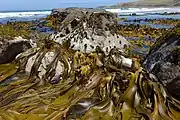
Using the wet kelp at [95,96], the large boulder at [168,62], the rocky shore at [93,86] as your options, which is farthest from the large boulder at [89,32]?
the wet kelp at [95,96]

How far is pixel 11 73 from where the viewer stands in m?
4.92

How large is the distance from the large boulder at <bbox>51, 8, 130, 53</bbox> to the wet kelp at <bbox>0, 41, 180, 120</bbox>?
73.5 inches

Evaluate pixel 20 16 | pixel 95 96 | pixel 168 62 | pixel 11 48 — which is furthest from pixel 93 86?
pixel 20 16

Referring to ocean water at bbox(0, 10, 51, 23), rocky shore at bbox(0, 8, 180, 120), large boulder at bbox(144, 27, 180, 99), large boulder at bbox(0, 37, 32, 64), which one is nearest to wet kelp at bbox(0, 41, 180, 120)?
rocky shore at bbox(0, 8, 180, 120)

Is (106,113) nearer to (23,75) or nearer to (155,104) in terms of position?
(155,104)

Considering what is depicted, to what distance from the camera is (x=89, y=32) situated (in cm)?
623

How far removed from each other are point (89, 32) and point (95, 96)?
3.21 metres

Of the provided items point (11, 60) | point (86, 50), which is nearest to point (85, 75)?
point (86, 50)

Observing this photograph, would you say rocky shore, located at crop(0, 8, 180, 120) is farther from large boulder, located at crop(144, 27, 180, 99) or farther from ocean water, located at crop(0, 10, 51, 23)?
ocean water, located at crop(0, 10, 51, 23)

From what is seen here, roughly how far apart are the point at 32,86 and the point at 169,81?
1388mm

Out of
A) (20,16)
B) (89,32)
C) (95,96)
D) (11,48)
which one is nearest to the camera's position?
(95,96)

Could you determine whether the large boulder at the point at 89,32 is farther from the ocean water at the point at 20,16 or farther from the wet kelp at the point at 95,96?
the ocean water at the point at 20,16

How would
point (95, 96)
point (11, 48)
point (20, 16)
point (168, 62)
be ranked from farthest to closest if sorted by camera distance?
point (20, 16)
point (11, 48)
point (168, 62)
point (95, 96)

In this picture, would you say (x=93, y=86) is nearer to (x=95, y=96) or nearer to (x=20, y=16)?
(x=95, y=96)
